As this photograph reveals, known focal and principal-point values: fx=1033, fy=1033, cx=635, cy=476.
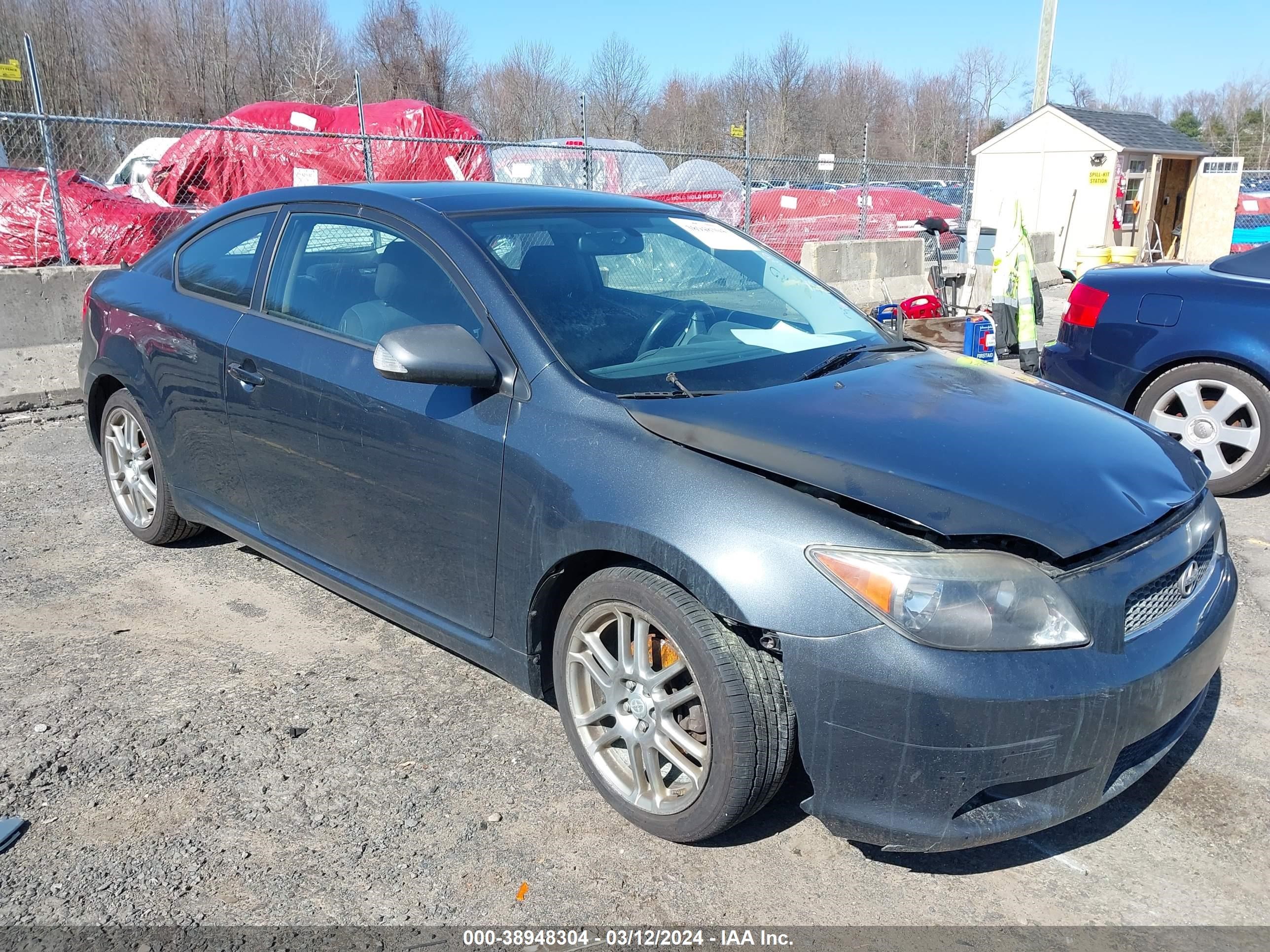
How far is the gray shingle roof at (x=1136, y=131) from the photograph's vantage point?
18.6 meters

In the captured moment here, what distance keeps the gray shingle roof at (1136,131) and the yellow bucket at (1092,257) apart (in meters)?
4.19

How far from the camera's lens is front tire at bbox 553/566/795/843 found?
2453 millimetres

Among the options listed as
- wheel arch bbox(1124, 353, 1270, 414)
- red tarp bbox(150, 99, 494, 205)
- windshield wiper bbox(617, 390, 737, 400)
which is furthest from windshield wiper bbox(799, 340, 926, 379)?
red tarp bbox(150, 99, 494, 205)

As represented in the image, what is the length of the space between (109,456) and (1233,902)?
188 inches

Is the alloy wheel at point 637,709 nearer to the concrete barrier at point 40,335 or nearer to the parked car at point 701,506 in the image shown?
the parked car at point 701,506

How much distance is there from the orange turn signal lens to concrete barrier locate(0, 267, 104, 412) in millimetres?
6766

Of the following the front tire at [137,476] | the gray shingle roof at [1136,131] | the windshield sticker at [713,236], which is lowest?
the front tire at [137,476]

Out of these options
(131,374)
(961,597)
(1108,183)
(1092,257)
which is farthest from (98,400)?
(1108,183)

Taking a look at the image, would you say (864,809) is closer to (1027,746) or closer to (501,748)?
(1027,746)

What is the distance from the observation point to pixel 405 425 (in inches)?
125

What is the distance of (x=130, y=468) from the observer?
4.78 metres

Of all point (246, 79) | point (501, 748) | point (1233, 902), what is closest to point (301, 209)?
point (501, 748)

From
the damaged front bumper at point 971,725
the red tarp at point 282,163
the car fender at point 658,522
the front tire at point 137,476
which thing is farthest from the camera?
the red tarp at point 282,163

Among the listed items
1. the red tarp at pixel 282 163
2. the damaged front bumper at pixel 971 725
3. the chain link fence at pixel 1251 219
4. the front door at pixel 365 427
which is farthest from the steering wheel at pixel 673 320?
the chain link fence at pixel 1251 219
